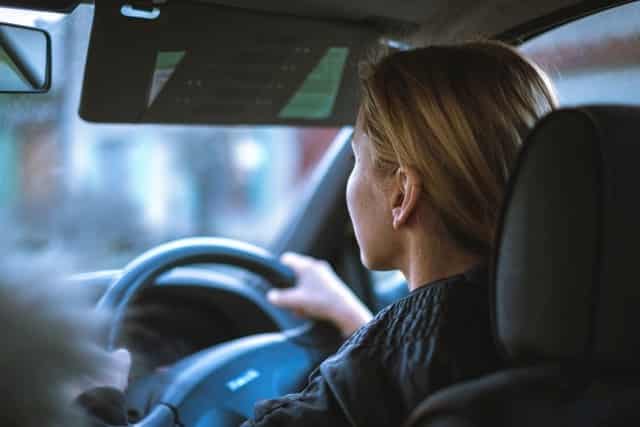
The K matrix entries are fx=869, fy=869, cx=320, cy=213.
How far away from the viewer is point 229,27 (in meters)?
2.08

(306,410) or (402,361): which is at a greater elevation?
(402,361)

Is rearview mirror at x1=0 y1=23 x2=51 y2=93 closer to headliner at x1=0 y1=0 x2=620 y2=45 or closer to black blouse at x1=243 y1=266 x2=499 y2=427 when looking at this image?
headliner at x1=0 y1=0 x2=620 y2=45

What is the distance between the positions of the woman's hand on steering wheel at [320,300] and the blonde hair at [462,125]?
114 cm

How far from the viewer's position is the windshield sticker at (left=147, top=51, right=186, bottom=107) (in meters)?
2.10

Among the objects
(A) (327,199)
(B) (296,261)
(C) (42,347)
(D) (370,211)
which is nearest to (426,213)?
(D) (370,211)

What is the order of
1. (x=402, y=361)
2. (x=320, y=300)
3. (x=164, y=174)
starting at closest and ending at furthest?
1. (x=402, y=361)
2. (x=320, y=300)
3. (x=164, y=174)

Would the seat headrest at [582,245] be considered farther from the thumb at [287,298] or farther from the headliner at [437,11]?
the thumb at [287,298]

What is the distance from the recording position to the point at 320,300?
2754mm

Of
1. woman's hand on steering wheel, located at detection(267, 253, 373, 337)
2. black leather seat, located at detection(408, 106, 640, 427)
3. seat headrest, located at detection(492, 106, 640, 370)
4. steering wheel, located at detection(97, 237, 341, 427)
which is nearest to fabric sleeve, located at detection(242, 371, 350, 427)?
black leather seat, located at detection(408, 106, 640, 427)

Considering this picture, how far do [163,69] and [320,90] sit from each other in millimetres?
527

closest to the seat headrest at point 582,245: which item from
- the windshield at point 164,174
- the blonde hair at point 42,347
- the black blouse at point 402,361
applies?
the black blouse at point 402,361

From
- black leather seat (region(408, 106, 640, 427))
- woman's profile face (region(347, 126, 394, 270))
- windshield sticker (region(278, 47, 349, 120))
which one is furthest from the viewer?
windshield sticker (region(278, 47, 349, 120))

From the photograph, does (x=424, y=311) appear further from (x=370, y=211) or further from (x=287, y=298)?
(x=287, y=298)

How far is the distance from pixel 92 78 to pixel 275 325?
1088mm
